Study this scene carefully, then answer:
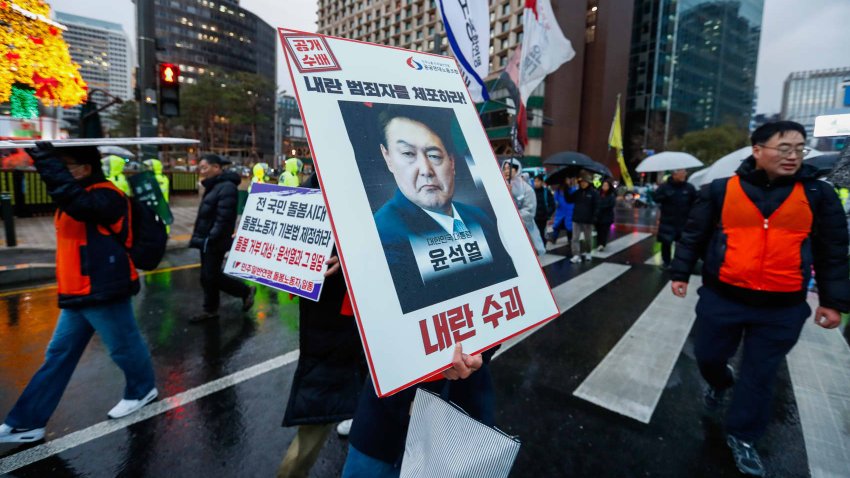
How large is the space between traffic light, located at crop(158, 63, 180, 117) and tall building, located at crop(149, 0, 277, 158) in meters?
87.2

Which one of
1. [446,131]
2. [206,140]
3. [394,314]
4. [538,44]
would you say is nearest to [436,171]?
[446,131]

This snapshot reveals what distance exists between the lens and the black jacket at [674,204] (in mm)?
7168

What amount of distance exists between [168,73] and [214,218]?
5957mm

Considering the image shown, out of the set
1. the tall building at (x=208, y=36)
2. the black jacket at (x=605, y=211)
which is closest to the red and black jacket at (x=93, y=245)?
the black jacket at (x=605, y=211)

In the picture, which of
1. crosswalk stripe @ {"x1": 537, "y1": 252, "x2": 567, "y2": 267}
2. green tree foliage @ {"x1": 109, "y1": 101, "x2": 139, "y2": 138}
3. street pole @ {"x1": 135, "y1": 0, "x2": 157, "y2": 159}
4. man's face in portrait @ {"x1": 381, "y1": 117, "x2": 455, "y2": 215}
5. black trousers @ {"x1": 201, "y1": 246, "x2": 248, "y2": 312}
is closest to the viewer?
man's face in portrait @ {"x1": 381, "y1": 117, "x2": 455, "y2": 215}

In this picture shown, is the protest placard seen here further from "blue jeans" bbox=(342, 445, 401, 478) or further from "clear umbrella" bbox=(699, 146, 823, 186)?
"clear umbrella" bbox=(699, 146, 823, 186)

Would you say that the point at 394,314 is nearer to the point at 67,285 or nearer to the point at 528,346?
the point at 67,285

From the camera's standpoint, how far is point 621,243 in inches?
424

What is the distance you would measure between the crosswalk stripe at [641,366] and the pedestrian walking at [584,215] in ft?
10.3

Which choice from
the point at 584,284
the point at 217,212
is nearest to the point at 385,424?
the point at 217,212

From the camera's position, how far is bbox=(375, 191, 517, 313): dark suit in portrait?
1.00m

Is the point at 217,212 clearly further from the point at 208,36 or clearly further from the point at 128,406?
the point at 208,36

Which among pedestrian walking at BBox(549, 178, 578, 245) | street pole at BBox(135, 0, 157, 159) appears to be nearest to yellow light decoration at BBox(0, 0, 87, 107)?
street pole at BBox(135, 0, 157, 159)

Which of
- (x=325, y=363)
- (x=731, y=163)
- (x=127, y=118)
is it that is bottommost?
(x=325, y=363)
